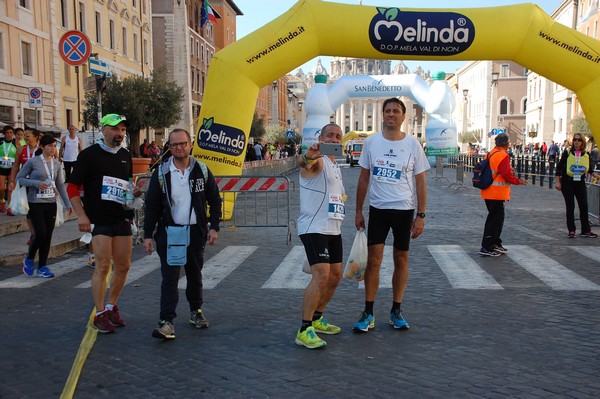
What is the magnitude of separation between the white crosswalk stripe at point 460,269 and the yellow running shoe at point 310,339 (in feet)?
8.55

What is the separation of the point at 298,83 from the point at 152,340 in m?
151

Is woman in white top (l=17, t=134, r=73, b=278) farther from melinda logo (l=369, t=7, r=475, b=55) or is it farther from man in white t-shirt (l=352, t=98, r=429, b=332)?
melinda logo (l=369, t=7, r=475, b=55)

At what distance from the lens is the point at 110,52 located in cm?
3509

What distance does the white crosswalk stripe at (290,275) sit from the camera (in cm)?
692

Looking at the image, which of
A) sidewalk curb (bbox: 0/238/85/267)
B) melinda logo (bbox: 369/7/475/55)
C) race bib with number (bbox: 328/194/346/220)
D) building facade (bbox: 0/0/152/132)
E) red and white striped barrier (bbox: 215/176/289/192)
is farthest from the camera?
building facade (bbox: 0/0/152/132)

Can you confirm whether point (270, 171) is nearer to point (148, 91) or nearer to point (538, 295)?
point (148, 91)

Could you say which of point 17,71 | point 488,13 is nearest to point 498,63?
point 17,71

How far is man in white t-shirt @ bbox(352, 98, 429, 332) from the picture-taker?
5074 mm

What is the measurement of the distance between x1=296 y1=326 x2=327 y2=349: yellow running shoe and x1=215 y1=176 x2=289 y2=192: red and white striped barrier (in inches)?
252

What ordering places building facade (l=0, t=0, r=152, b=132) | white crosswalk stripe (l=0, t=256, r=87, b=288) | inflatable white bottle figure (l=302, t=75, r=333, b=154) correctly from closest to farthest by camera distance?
white crosswalk stripe (l=0, t=256, r=87, b=288)
building facade (l=0, t=0, r=152, b=132)
inflatable white bottle figure (l=302, t=75, r=333, b=154)

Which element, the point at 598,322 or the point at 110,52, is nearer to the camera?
the point at 598,322

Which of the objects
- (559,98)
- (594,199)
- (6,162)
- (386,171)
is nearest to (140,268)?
(386,171)

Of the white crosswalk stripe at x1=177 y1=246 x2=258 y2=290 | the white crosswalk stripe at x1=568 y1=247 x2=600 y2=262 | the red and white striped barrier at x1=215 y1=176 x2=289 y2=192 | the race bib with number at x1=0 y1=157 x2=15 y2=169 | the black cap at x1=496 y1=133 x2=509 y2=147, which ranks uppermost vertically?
the black cap at x1=496 y1=133 x2=509 y2=147

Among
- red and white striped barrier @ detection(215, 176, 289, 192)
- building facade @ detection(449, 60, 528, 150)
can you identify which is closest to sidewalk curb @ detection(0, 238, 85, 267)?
red and white striped barrier @ detection(215, 176, 289, 192)
